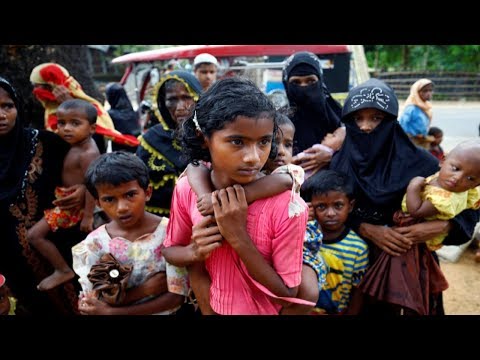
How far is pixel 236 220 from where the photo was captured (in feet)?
4.56

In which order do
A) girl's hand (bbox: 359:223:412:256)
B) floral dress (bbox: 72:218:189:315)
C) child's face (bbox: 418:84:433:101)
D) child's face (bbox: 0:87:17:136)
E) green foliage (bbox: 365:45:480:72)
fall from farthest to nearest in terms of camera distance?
green foliage (bbox: 365:45:480:72) → child's face (bbox: 418:84:433:101) → child's face (bbox: 0:87:17:136) → girl's hand (bbox: 359:223:412:256) → floral dress (bbox: 72:218:189:315)

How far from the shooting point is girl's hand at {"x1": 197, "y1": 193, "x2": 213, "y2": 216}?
4.76ft

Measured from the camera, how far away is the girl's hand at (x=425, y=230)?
6.98ft

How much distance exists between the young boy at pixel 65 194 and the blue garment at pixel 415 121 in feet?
21.0

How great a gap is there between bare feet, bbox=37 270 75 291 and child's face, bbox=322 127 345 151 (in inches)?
85.7

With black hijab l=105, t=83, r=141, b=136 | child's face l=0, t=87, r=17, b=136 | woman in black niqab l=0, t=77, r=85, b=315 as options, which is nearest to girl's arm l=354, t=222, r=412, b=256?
woman in black niqab l=0, t=77, r=85, b=315

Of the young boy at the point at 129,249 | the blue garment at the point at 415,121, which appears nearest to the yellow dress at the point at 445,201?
the young boy at the point at 129,249

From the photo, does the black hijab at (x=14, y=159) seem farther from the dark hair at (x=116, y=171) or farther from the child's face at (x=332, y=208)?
the child's face at (x=332, y=208)

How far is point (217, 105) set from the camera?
1384 millimetres

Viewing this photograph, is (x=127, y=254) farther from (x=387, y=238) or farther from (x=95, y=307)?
(x=387, y=238)

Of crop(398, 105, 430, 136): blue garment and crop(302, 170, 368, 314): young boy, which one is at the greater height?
crop(398, 105, 430, 136): blue garment

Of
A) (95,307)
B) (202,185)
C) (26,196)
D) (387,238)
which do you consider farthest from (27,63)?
(387,238)

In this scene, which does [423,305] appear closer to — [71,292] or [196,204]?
[196,204]

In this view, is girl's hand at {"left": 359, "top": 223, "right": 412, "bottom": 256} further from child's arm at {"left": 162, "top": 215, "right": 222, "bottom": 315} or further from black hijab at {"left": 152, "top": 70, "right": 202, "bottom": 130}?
black hijab at {"left": 152, "top": 70, "right": 202, "bottom": 130}
